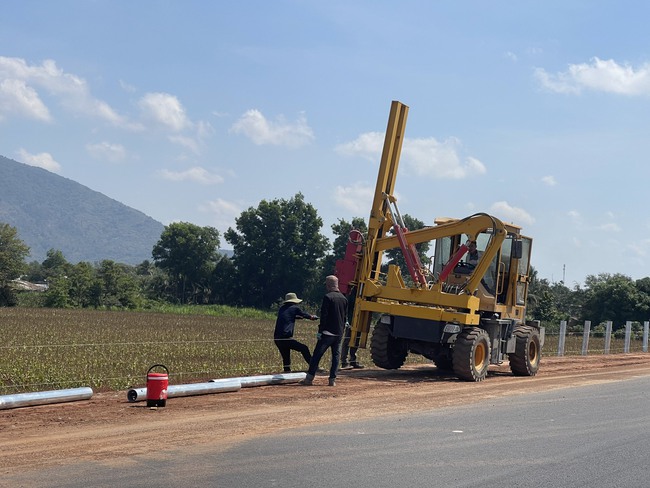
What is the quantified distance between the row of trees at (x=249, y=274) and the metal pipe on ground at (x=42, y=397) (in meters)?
57.5

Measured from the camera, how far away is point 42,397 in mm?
12820

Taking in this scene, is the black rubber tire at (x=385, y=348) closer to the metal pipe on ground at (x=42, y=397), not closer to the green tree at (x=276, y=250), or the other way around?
the metal pipe on ground at (x=42, y=397)

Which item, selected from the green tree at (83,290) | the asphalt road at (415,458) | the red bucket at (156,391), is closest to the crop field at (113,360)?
the red bucket at (156,391)

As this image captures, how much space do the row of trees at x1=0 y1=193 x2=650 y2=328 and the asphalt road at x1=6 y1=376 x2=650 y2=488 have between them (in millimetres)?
57336

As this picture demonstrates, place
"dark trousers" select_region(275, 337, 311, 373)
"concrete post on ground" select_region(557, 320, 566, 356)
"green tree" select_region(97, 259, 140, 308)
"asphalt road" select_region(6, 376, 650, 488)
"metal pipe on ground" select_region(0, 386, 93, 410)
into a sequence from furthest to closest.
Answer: "green tree" select_region(97, 259, 140, 308) < "concrete post on ground" select_region(557, 320, 566, 356) < "dark trousers" select_region(275, 337, 311, 373) < "metal pipe on ground" select_region(0, 386, 93, 410) < "asphalt road" select_region(6, 376, 650, 488)

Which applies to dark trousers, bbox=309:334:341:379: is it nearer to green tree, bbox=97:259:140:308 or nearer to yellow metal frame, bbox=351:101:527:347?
yellow metal frame, bbox=351:101:527:347

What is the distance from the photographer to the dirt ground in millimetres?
9930

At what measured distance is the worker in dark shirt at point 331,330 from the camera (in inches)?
656

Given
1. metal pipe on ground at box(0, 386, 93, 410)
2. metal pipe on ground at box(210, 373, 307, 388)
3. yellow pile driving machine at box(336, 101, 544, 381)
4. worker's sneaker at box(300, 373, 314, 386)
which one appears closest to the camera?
metal pipe on ground at box(0, 386, 93, 410)

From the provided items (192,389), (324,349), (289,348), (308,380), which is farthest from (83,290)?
(192,389)

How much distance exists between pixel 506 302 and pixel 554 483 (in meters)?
12.4

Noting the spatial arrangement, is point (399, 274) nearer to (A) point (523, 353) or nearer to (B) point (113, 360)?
(A) point (523, 353)

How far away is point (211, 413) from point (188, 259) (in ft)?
290

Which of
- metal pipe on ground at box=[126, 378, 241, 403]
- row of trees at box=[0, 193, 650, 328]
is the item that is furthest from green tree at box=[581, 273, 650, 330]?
metal pipe on ground at box=[126, 378, 241, 403]
